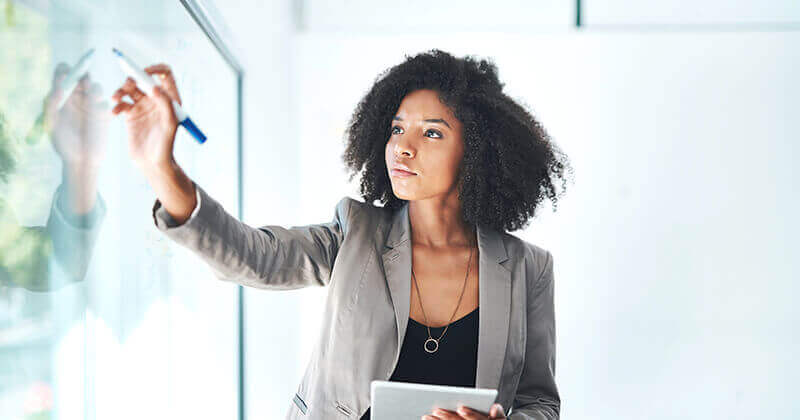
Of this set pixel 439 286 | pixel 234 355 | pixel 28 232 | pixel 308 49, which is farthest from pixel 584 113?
pixel 28 232

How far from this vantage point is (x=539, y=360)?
59.0 inches

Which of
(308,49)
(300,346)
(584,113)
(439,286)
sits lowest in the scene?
(300,346)

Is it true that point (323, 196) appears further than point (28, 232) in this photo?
Yes

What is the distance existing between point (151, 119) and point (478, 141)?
0.86m

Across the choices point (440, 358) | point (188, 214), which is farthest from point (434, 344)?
point (188, 214)

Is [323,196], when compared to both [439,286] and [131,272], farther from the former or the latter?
[131,272]

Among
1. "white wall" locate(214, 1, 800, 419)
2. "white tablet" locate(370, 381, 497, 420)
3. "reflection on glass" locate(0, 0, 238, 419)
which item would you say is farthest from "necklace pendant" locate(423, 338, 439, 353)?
"white wall" locate(214, 1, 800, 419)

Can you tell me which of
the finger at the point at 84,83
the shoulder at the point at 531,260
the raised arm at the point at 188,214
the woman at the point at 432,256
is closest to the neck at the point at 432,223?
the woman at the point at 432,256

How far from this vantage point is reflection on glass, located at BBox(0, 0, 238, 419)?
0.72 m

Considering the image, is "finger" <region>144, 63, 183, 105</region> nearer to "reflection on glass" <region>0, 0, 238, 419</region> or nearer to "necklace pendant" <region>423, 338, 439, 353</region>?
"reflection on glass" <region>0, 0, 238, 419</region>

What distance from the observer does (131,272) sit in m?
1.10

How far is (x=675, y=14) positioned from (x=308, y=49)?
6.08ft

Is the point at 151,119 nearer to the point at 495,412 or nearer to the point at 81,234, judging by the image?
the point at 81,234

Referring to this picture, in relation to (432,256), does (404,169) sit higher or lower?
higher
